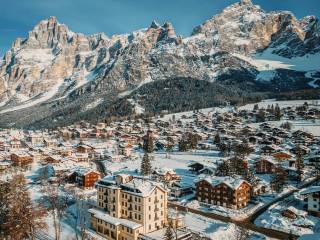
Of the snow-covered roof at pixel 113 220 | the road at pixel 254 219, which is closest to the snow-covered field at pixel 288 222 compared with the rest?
the road at pixel 254 219

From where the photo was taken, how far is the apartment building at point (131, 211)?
54.8m

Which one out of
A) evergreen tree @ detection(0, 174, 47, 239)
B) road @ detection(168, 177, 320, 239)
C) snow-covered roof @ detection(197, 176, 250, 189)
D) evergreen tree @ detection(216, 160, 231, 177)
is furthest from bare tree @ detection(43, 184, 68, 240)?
evergreen tree @ detection(216, 160, 231, 177)

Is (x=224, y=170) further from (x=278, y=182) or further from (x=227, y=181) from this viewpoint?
(x=227, y=181)

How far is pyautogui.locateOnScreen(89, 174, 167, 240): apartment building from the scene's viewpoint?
5475cm

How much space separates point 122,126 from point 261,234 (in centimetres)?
14301

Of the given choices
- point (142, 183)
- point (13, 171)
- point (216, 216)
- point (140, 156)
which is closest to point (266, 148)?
point (140, 156)

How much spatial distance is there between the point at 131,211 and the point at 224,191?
20.1 meters

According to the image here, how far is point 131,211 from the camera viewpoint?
56.8 metres

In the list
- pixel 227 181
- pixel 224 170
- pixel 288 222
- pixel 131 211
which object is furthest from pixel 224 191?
pixel 131 211

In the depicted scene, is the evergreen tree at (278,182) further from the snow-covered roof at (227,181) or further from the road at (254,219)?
the snow-covered roof at (227,181)

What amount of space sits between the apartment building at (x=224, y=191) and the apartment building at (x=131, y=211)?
49.5 ft

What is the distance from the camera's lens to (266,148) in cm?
11375

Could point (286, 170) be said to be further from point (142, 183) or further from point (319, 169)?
point (142, 183)

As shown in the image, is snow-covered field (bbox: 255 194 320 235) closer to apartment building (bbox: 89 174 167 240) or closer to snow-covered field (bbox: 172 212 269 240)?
snow-covered field (bbox: 172 212 269 240)
